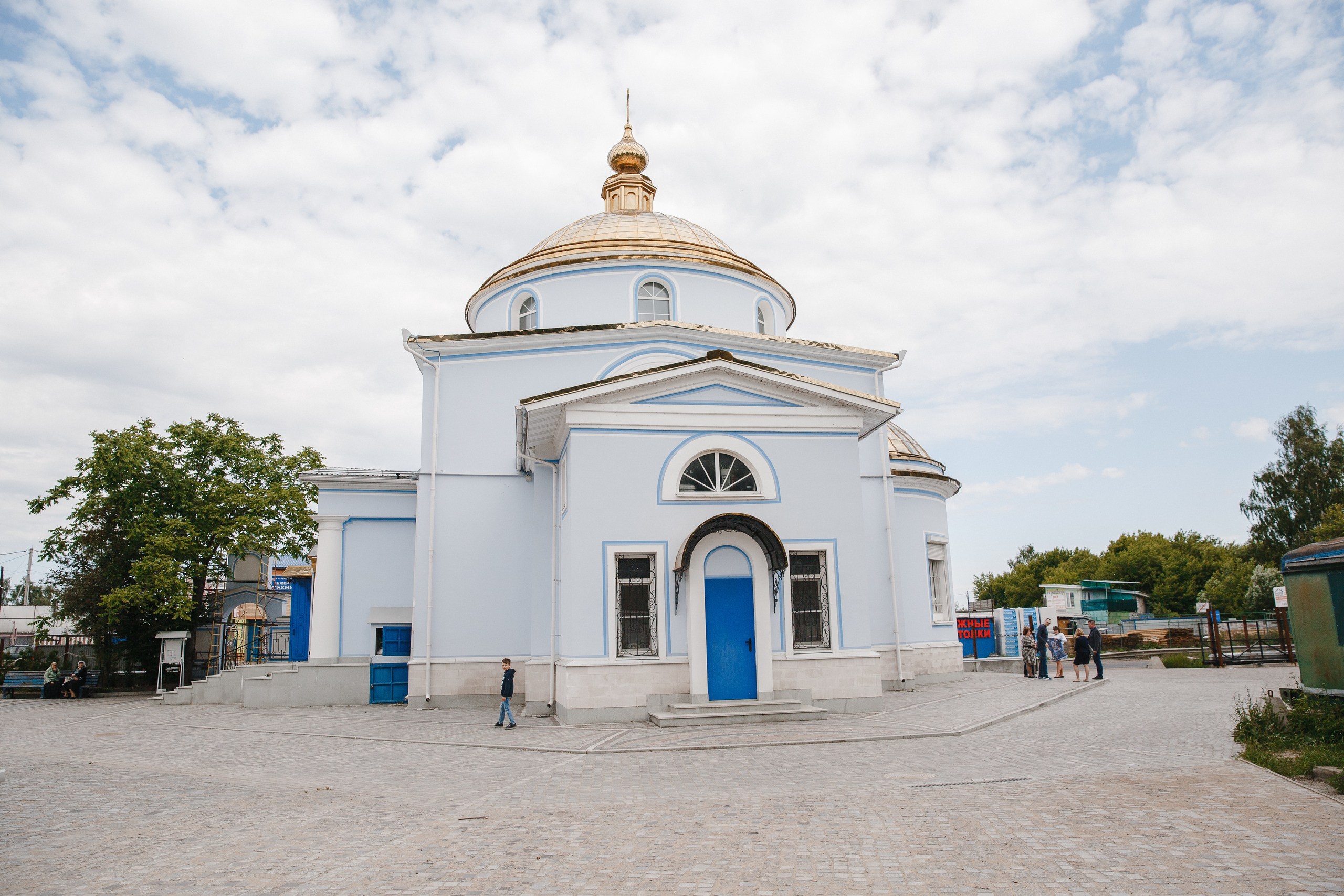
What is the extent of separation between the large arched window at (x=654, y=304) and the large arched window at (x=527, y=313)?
2586mm

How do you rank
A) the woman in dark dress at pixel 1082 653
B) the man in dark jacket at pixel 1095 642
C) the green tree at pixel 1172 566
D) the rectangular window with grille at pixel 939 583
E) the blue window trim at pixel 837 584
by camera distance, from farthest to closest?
1. the green tree at pixel 1172 566
2. the rectangular window with grille at pixel 939 583
3. the man in dark jacket at pixel 1095 642
4. the woman in dark dress at pixel 1082 653
5. the blue window trim at pixel 837 584

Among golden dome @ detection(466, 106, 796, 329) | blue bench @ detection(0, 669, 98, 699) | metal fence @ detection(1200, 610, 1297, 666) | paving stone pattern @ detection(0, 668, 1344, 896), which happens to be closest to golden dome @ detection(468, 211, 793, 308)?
golden dome @ detection(466, 106, 796, 329)

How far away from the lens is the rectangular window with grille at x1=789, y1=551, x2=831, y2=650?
1452cm

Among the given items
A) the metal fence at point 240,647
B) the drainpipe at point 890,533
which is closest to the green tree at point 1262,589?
the drainpipe at point 890,533

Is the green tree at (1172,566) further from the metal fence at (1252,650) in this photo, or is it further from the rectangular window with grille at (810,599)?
the rectangular window with grille at (810,599)

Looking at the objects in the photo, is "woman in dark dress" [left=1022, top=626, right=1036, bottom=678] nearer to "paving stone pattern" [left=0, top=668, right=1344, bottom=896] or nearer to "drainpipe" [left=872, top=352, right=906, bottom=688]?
"drainpipe" [left=872, top=352, right=906, bottom=688]

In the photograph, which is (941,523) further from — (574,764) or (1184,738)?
(574,764)

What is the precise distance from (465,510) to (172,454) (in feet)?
43.9

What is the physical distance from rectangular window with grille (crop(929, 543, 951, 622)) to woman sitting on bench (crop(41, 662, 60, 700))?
24652 millimetres

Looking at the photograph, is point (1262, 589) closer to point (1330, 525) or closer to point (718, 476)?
point (1330, 525)

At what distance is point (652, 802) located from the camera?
8102 millimetres

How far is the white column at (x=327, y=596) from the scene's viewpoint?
64.2 ft

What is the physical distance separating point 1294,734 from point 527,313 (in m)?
16.6

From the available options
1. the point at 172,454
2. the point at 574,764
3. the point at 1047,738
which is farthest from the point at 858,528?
the point at 172,454
